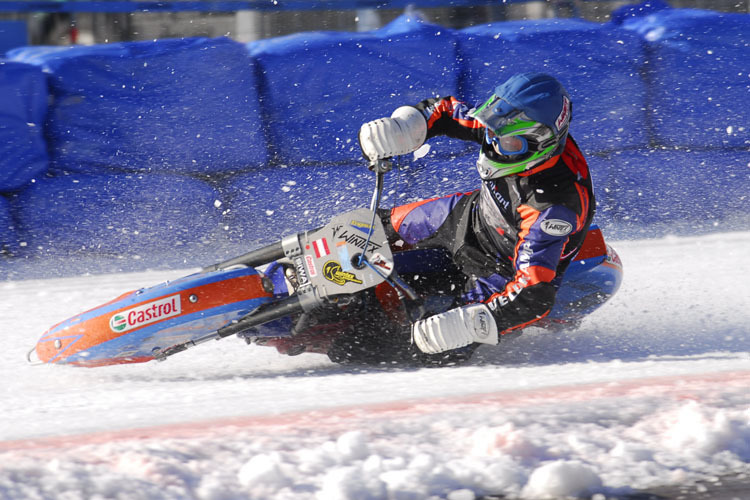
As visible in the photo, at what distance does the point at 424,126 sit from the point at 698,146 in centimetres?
292

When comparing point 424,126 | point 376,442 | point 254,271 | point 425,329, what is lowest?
point 376,442

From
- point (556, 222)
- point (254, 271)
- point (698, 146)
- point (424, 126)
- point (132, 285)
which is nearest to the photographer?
point (556, 222)

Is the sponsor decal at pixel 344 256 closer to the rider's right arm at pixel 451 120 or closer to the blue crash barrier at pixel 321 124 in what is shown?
the rider's right arm at pixel 451 120

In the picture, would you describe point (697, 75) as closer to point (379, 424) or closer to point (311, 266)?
point (311, 266)

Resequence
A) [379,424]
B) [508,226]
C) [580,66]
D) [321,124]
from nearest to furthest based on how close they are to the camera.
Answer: [379,424], [508,226], [321,124], [580,66]

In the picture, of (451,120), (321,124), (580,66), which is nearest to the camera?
(451,120)

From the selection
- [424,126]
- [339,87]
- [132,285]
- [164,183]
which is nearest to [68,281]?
[132,285]

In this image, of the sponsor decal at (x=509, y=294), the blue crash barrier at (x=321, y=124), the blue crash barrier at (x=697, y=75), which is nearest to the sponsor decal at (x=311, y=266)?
the sponsor decal at (x=509, y=294)

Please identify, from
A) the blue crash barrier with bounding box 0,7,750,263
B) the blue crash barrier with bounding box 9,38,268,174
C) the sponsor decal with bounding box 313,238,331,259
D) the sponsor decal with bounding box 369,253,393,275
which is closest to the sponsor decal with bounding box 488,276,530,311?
the sponsor decal with bounding box 369,253,393,275

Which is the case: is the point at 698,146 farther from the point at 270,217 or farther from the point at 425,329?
the point at 425,329

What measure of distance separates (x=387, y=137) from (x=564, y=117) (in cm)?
65

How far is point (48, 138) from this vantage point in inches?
189

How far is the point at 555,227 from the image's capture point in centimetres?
286

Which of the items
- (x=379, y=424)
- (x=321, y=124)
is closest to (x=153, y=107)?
(x=321, y=124)
